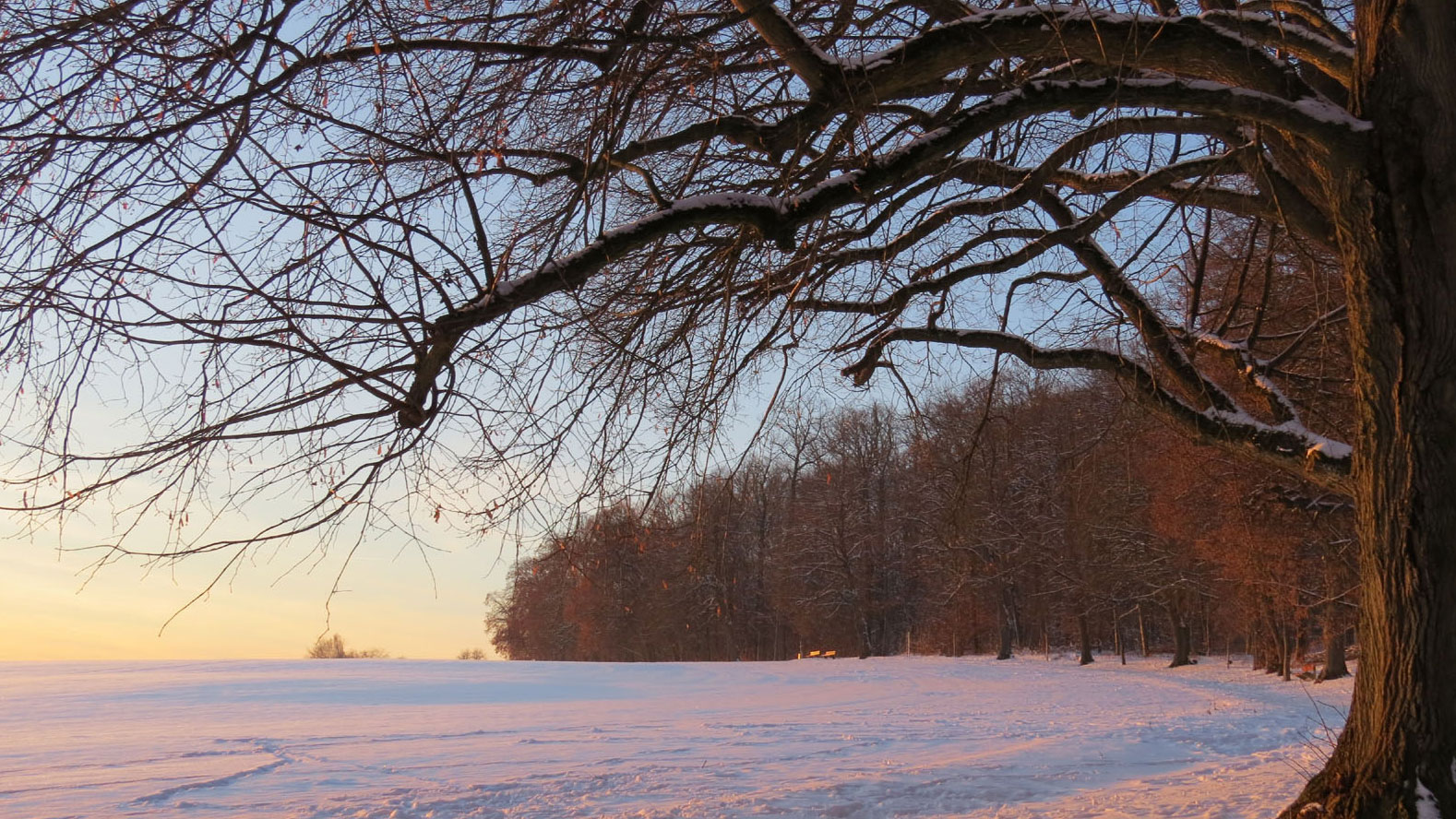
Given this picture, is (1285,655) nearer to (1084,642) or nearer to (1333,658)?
(1333,658)

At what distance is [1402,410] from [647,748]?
8.85 m

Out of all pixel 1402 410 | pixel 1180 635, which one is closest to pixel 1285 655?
pixel 1180 635

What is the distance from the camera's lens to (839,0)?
19.5 feet

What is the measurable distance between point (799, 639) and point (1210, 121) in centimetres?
4640

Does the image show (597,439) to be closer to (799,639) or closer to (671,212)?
(671,212)

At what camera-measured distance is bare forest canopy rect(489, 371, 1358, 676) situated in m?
6.92

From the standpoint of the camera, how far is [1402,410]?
4.82 m

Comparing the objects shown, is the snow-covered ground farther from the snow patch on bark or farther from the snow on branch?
the snow on branch

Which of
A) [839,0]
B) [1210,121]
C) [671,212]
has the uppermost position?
[839,0]

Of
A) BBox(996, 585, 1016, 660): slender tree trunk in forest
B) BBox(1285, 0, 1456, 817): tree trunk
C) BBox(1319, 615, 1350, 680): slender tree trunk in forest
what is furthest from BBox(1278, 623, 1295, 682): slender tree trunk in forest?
BBox(1285, 0, 1456, 817): tree trunk

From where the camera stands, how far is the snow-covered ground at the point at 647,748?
7.61m

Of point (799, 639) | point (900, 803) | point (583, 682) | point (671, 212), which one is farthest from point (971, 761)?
point (799, 639)

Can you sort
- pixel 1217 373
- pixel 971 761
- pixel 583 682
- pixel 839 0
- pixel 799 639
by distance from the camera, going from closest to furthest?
pixel 839 0, pixel 971 761, pixel 1217 373, pixel 583 682, pixel 799 639

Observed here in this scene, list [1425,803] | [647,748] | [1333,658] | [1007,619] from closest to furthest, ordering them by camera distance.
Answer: [1425,803], [647,748], [1333,658], [1007,619]
